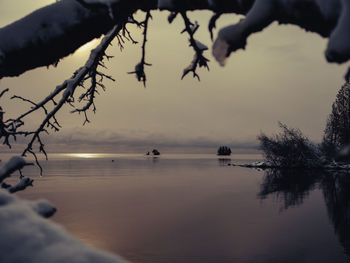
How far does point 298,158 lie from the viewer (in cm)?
5362

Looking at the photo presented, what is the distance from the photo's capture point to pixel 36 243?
1.49m

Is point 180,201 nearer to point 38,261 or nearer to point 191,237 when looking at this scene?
point 191,237

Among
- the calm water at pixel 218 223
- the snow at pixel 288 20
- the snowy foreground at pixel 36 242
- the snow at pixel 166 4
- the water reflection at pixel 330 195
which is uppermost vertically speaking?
the snow at pixel 166 4

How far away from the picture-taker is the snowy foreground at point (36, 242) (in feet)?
4.66

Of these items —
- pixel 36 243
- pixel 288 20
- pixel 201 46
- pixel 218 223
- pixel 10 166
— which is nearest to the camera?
pixel 36 243

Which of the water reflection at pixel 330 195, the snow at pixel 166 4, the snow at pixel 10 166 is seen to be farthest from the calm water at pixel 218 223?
the snow at pixel 166 4

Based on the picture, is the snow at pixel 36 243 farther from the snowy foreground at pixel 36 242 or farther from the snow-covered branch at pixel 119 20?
the snow-covered branch at pixel 119 20

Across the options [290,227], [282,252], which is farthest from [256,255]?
[290,227]

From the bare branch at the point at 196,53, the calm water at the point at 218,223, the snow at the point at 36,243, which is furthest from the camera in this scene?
the calm water at the point at 218,223

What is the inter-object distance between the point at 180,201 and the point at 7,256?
38.3 metres

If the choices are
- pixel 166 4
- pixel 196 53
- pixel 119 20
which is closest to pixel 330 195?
pixel 196 53

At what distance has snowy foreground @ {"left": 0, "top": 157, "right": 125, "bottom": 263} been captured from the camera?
4.66ft

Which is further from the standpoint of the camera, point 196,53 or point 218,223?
point 218,223

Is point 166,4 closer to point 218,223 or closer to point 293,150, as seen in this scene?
point 218,223
